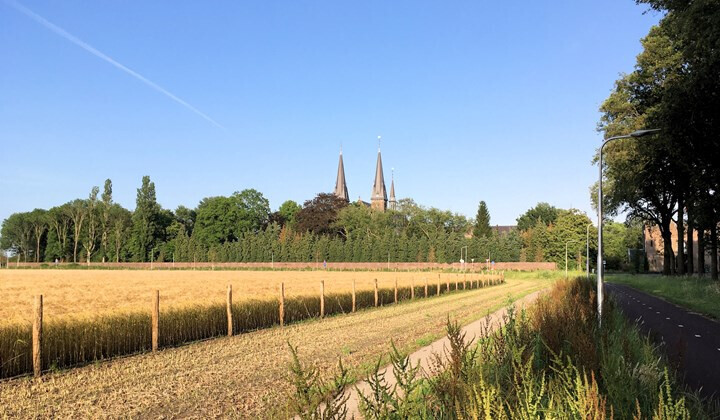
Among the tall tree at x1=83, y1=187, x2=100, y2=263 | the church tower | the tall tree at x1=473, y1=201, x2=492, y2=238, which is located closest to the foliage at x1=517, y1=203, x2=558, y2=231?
the tall tree at x1=473, y1=201, x2=492, y2=238

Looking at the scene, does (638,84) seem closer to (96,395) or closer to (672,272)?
(672,272)

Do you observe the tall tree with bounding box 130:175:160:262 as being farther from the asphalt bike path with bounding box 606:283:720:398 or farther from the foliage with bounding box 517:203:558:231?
the asphalt bike path with bounding box 606:283:720:398

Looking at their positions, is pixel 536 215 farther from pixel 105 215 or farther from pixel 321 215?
pixel 105 215

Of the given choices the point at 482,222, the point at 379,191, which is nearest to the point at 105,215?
the point at 379,191

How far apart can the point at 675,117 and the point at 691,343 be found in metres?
11.7

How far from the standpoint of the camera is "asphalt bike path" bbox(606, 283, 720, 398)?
8.06 metres

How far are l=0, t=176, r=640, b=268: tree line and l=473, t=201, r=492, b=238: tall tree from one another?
25 cm

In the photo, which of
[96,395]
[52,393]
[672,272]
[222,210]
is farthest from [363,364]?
[222,210]

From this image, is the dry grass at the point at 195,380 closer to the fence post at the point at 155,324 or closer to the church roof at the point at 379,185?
the fence post at the point at 155,324

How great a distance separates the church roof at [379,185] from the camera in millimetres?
156750

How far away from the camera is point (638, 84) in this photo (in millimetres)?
37188

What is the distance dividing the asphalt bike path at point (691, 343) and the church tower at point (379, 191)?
132 m

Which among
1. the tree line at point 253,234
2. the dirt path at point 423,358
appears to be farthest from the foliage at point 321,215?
the dirt path at point 423,358

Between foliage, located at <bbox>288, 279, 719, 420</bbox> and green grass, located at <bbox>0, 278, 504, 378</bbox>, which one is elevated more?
foliage, located at <bbox>288, 279, 719, 420</bbox>
